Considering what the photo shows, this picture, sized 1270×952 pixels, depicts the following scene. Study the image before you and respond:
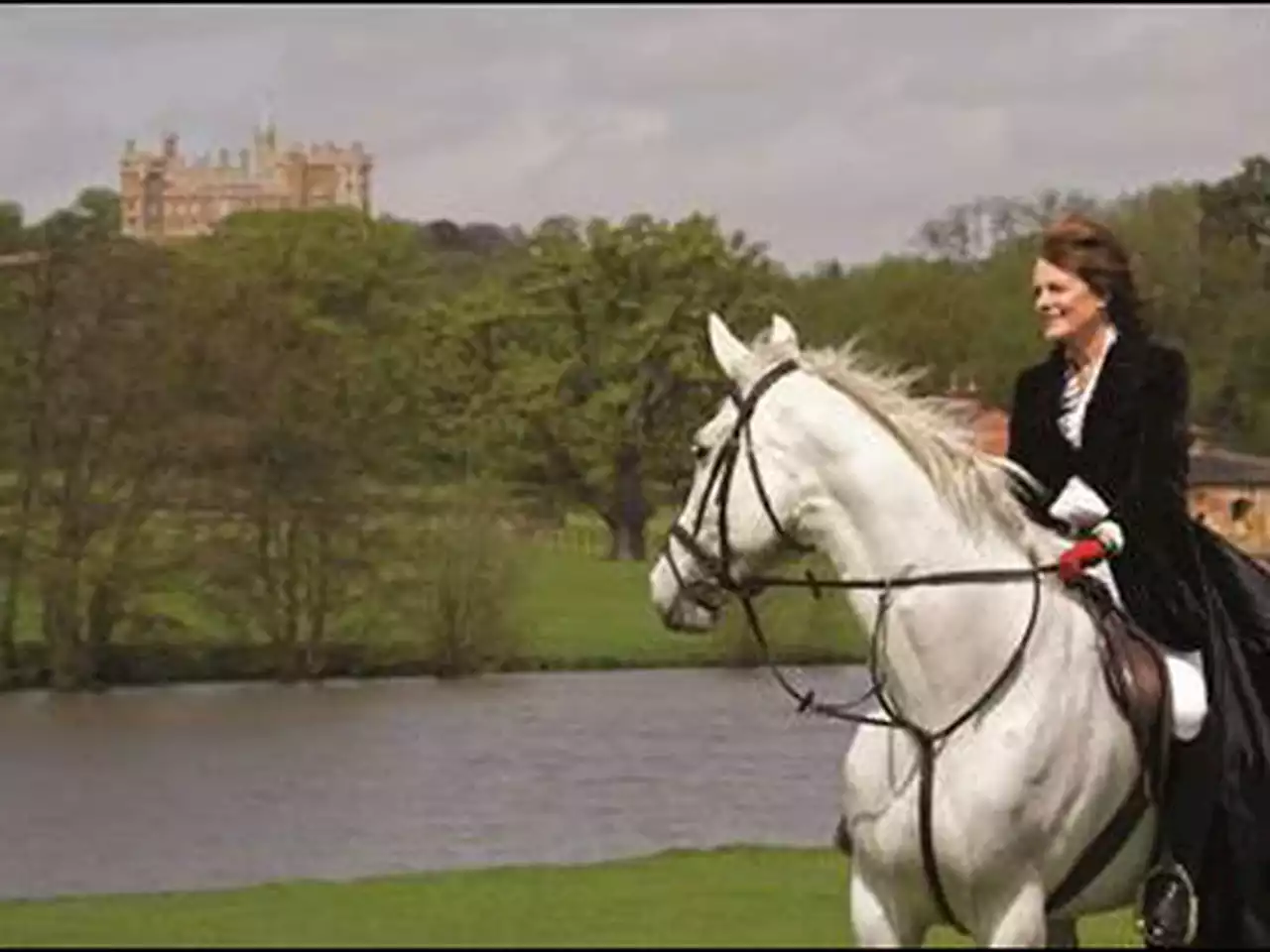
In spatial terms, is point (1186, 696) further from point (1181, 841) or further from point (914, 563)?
point (914, 563)

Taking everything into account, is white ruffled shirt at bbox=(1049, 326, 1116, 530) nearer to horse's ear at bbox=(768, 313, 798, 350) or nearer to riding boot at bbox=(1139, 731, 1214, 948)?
riding boot at bbox=(1139, 731, 1214, 948)

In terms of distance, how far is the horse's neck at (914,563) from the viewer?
21.8 ft

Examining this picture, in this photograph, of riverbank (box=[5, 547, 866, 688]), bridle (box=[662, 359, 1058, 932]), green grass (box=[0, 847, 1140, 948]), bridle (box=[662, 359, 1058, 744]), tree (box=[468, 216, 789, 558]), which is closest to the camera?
bridle (box=[662, 359, 1058, 932])

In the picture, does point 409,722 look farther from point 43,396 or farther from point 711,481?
point 711,481

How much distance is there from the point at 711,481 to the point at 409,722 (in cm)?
2704

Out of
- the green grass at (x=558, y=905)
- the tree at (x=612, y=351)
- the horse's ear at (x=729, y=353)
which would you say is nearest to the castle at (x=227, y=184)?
the tree at (x=612, y=351)

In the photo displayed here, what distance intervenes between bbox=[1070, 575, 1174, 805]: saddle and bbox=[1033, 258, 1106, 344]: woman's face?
0.62m

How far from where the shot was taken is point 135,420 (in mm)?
40344

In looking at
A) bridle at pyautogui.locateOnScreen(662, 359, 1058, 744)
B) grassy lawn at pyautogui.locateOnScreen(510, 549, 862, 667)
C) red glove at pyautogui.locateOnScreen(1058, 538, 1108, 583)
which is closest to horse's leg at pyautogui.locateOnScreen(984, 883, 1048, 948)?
bridle at pyautogui.locateOnScreen(662, 359, 1058, 744)

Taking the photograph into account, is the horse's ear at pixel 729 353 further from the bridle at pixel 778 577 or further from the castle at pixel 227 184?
the castle at pixel 227 184

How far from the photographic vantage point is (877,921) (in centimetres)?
653

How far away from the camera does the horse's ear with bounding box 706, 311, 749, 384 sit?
6.86 meters

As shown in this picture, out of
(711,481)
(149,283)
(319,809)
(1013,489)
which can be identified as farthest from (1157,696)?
(149,283)

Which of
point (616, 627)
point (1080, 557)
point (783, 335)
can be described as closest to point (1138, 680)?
point (1080, 557)
